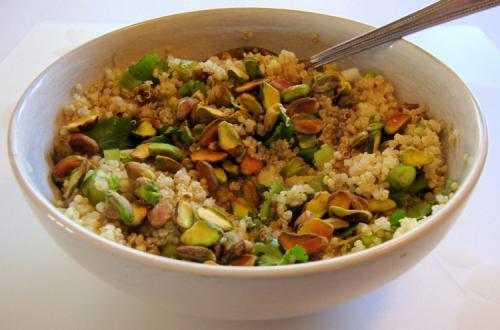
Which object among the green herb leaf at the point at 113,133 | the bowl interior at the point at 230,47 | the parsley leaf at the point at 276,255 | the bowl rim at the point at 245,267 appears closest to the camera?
the bowl rim at the point at 245,267

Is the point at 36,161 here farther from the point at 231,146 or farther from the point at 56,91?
the point at 231,146

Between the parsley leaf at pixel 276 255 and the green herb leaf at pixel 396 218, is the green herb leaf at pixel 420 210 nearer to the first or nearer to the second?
the green herb leaf at pixel 396 218

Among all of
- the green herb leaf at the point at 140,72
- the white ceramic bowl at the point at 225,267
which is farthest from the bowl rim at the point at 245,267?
the green herb leaf at the point at 140,72

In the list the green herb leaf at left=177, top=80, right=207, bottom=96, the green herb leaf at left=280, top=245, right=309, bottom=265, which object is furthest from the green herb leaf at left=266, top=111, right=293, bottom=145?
the green herb leaf at left=280, top=245, right=309, bottom=265

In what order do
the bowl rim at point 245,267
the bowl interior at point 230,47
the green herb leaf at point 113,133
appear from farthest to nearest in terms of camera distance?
1. the green herb leaf at point 113,133
2. the bowl interior at point 230,47
3. the bowl rim at point 245,267

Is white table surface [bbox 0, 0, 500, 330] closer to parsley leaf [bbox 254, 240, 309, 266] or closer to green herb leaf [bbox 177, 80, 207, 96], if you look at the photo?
parsley leaf [bbox 254, 240, 309, 266]

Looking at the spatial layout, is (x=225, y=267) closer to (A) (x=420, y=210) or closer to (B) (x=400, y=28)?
(A) (x=420, y=210)
